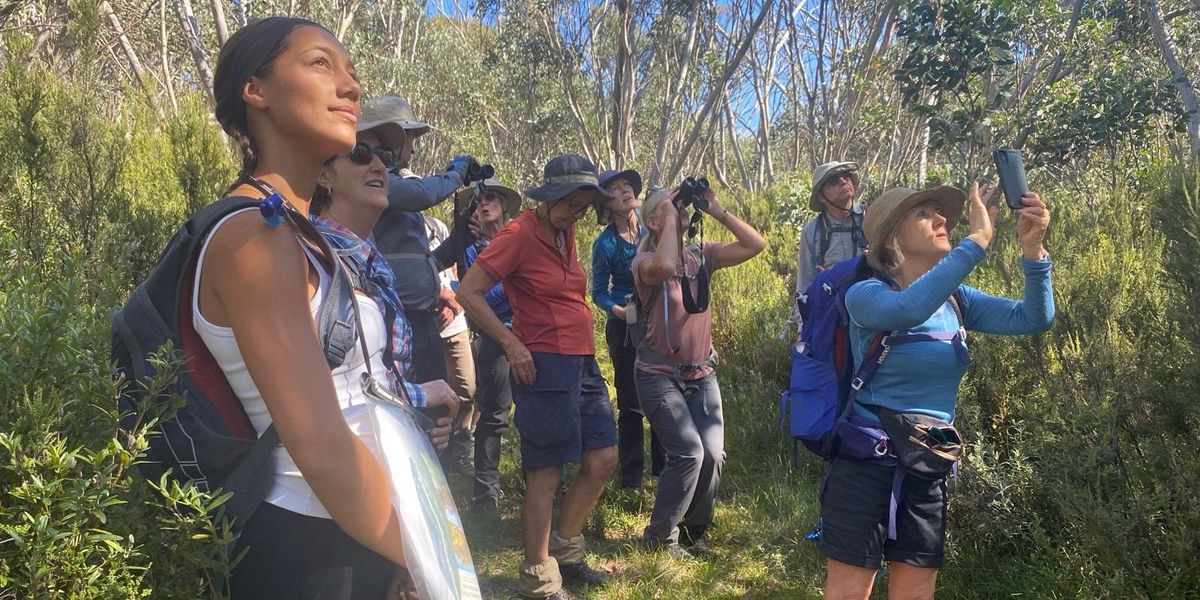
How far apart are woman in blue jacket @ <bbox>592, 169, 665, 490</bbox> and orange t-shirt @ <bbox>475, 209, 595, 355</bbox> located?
1.24 m

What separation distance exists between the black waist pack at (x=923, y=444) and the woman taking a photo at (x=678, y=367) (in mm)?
1764

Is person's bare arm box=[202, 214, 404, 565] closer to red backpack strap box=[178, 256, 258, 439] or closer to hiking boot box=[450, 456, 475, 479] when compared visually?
red backpack strap box=[178, 256, 258, 439]

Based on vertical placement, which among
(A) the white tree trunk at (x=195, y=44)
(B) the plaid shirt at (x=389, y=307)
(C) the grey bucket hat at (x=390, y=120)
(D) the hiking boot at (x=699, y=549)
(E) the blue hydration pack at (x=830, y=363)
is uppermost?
(A) the white tree trunk at (x=195, y=44)

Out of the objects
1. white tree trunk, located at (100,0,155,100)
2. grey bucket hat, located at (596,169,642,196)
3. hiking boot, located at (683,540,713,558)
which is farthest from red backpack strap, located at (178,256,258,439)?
white tree trunk, located at (100,0,155,100)

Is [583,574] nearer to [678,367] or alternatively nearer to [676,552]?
[676,552]

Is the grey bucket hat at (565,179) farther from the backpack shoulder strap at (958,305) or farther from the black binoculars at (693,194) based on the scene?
the backpack shoulder strap at (958,305)

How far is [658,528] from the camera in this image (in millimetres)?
4668

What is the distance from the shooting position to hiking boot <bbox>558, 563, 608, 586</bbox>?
4.42 metres

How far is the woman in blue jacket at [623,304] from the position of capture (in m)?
5.45

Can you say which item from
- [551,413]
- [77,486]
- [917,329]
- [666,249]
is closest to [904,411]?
[917,329]

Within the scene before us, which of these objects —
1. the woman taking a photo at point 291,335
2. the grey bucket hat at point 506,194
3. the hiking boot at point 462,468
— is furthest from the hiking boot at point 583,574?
the woman taking a photo at point 291,335

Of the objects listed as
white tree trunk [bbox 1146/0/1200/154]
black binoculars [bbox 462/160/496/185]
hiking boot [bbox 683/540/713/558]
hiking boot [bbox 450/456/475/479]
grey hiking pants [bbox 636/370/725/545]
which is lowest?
hiking boot [bbox 683/540/713/558]

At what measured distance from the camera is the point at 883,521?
2857 mm

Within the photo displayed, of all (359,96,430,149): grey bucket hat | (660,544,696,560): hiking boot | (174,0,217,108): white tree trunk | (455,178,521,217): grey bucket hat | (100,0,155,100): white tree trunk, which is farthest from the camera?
(100,0,155,100): white tree trunk
